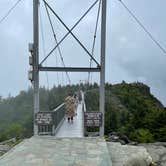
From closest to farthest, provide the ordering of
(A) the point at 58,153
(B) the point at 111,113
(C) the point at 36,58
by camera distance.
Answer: (A) the point at 58,153 → (C) the point at 36,58 → (B) the point at 111,113

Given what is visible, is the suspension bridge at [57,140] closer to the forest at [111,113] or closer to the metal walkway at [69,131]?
the metal walkway at [69,131]

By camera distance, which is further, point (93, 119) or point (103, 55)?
point (103, 55)

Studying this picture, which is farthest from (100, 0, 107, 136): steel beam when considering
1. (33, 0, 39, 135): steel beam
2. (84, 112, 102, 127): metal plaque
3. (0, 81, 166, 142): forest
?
(0, 81, 166, 142): forest

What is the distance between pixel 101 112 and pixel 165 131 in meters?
36.9

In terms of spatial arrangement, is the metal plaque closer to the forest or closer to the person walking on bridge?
the person walking on bridge

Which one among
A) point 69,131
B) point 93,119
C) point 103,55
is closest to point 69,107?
point 69,131

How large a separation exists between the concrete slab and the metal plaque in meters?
1.42

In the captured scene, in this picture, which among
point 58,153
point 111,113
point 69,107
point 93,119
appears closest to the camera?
point 58,153

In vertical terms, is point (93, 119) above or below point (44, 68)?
below

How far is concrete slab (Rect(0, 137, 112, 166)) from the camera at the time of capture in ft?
35.7

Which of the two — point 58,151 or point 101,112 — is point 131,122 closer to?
point 101,112

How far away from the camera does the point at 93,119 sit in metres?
16.0

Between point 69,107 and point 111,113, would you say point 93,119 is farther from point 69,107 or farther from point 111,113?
point 111,113

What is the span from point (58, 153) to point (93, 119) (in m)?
4.10
